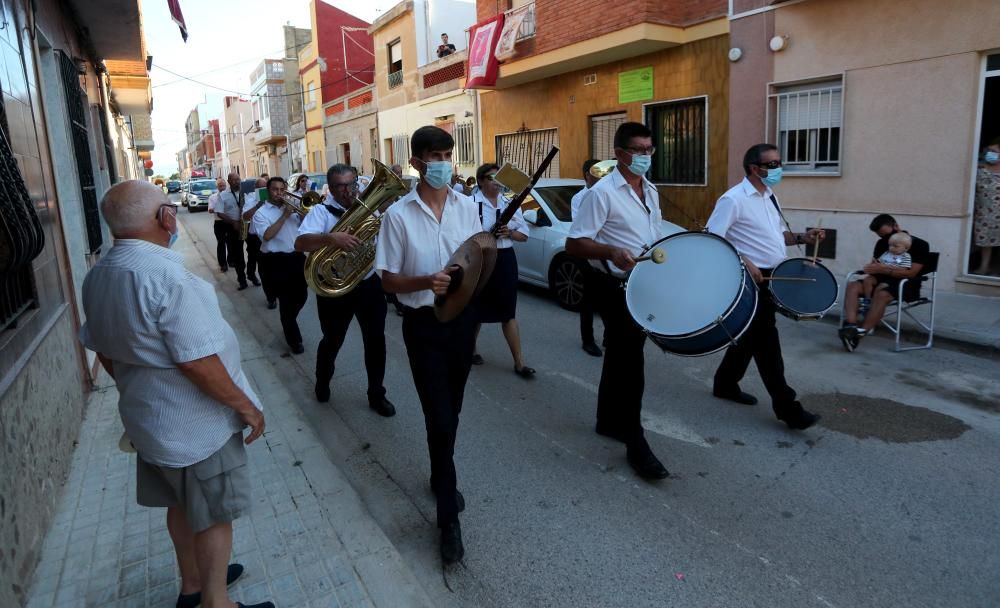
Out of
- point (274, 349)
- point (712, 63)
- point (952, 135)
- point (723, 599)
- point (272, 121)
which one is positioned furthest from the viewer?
point (272, 121)

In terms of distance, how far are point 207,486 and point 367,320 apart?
266 cm

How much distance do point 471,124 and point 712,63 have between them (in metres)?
8.57

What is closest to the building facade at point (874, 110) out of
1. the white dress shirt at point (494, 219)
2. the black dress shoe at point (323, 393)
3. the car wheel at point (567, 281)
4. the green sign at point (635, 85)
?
the green sign at point (635, 85)

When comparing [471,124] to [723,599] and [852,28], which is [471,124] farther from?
[723,599]

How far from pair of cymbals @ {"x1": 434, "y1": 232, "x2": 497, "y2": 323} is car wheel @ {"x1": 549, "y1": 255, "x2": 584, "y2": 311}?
5.17 meters

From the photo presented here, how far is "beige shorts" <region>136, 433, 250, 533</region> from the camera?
2309 mm

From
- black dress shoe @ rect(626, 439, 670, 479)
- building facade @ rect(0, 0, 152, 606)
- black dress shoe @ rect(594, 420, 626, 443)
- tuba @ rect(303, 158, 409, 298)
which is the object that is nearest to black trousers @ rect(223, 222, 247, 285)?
building facade @ rect(0, 0, 152, 606)

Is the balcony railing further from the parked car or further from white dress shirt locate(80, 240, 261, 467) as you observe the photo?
white dress shirt locate(80, 240, 261, 467)

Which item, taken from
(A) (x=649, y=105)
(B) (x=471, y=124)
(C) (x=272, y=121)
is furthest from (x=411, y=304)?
(C) (x=272, y=121)

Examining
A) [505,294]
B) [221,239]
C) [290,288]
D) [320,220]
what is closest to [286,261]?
[290,288]

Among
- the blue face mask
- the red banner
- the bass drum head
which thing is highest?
the red banner

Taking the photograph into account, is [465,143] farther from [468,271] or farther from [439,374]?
[468,271]

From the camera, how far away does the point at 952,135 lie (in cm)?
813

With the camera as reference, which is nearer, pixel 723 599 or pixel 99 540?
pixel 723 599
